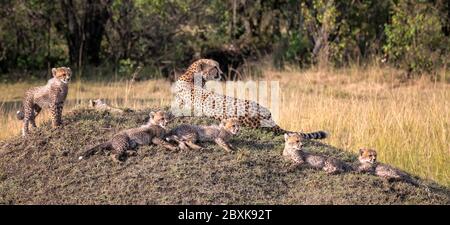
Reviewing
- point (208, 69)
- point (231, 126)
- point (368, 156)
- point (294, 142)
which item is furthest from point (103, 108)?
point (368, 156)

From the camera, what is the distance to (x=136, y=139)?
5.19 m

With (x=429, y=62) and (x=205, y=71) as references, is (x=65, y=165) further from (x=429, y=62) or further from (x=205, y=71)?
(x=429, y=62)

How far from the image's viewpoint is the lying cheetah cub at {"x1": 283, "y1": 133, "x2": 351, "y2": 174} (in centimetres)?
506

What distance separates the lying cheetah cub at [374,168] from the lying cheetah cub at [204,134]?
82 cm

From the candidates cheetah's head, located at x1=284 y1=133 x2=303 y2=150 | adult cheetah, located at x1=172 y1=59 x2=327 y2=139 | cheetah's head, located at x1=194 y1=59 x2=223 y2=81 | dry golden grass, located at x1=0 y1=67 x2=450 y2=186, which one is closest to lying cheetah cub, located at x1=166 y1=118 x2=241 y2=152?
cheetah's head, located at x1=284 y1=133 x2=303 y2=150

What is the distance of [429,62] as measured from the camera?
12609 mm

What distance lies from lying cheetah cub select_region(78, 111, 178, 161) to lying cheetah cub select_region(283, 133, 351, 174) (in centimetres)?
72

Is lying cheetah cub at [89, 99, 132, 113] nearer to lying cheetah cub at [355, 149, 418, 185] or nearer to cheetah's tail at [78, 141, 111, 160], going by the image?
cheetah's tail at [78, 141, 111, 160]

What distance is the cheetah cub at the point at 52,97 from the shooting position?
5.55m

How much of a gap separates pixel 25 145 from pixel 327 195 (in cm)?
216

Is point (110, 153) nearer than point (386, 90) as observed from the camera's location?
Yes

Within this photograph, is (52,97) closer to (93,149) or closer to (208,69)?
(93,149)

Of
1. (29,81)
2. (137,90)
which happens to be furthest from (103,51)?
(137,90)

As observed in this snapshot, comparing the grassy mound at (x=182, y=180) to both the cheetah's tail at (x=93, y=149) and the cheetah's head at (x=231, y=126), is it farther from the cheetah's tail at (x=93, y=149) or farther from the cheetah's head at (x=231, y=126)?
the cheetah's head at (x=231, y=126)
